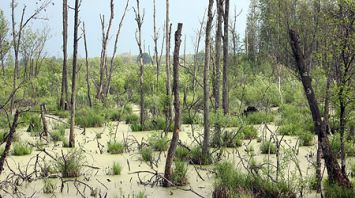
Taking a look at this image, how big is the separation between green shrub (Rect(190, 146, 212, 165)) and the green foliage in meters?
1.47

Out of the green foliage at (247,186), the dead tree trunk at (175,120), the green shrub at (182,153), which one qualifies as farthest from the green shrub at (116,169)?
the green foliage at (247,186)

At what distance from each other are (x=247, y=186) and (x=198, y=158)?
204 cm

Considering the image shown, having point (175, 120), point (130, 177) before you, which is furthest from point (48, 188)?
point (175, 120)

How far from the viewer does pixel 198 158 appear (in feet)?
26.4

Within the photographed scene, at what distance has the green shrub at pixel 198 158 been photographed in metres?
7.98

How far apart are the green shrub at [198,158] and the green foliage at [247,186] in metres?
1.47

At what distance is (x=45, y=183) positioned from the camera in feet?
Result: 20.8

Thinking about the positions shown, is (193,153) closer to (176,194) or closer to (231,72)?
(176,194)

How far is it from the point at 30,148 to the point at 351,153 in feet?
21.8

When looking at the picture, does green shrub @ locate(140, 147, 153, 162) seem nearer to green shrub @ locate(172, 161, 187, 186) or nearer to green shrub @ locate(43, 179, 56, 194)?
green shrub @ locate(172, 161, 187, 186)

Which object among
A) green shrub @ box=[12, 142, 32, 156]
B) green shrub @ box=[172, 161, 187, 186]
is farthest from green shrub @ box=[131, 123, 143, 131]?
green shrub @ box=[172, 161, 187, 186]

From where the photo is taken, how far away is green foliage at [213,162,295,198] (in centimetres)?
574

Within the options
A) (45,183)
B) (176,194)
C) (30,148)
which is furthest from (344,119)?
(30,148)

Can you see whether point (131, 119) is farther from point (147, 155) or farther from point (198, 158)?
point (198, 158)
